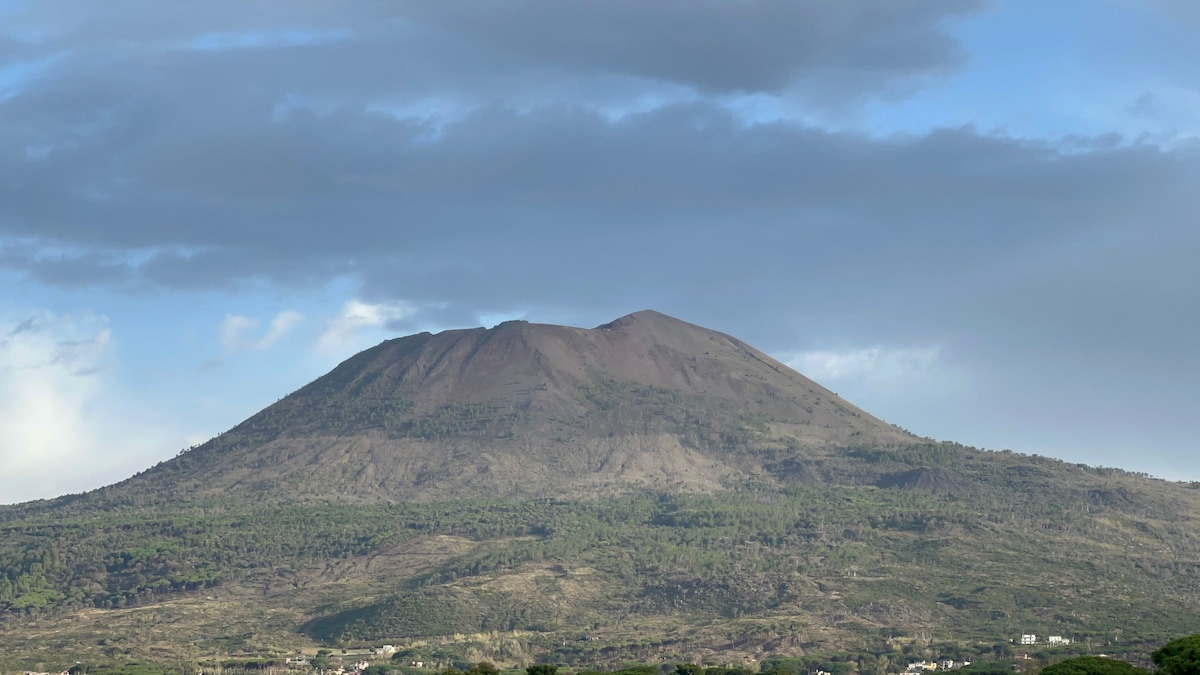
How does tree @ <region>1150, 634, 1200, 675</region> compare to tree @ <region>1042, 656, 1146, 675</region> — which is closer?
tree @ <region>1150, 634, 1200, 675</region>

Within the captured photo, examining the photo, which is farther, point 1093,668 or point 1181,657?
point 1093,668

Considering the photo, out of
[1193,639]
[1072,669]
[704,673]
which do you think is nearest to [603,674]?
[704,673]

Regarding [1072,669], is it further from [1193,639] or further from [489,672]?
[489,672]

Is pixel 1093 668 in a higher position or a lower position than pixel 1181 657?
lower

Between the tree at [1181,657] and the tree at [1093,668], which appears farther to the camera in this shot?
the tree at [1093,668]
